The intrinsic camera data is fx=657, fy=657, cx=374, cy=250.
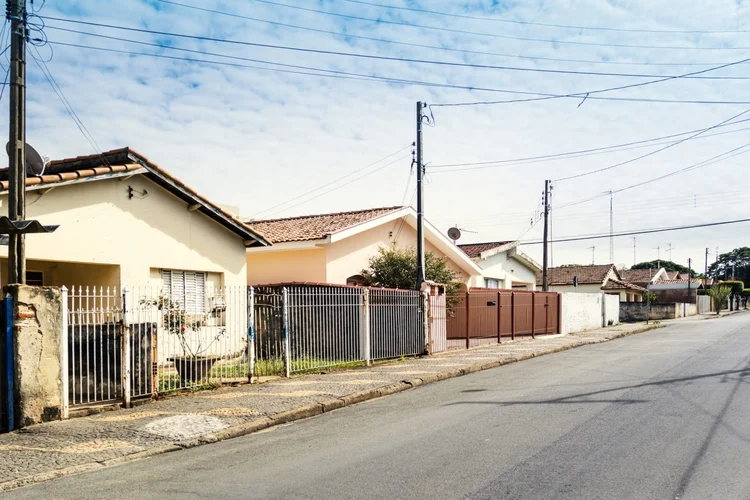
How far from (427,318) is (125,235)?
8245 mm

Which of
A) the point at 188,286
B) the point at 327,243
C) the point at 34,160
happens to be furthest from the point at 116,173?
the point at 327,243

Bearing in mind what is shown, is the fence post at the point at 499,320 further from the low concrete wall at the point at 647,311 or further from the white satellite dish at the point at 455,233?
the low concrete wall at the point at 647,311

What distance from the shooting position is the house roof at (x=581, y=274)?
1939 inches

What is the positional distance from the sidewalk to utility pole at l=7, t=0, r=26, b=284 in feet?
7.85

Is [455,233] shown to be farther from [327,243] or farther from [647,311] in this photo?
[647,311]

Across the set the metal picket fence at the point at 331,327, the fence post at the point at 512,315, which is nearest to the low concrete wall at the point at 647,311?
the fence post at the point at 512,315

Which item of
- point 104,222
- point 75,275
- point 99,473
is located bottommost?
point 99,473

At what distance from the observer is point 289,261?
2114cm

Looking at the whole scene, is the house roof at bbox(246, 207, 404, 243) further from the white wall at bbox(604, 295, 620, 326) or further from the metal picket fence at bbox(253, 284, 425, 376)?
the white wall at bbox(604, 295, 620, 326)

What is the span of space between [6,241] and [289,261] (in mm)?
11727

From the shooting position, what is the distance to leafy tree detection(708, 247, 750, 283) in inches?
3816

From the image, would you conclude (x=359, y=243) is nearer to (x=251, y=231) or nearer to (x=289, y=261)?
(x=289, y=261)

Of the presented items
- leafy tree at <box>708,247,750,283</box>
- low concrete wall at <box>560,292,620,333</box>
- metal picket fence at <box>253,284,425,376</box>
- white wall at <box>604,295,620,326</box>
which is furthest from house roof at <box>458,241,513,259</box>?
leafy tree at <box>708,247,750,283</box>

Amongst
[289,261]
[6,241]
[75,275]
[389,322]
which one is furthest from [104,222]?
[289,261]
